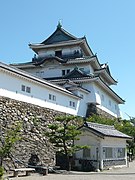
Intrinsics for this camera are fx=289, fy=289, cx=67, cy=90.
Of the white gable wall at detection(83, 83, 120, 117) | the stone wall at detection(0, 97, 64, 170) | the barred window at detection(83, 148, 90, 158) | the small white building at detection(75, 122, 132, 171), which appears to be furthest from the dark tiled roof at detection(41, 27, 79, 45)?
the barred window at detection(83, 148, 90, 158)

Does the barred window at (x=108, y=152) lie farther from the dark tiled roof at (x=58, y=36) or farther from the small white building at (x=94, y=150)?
the dark tiled roof at (x=58, y=36)

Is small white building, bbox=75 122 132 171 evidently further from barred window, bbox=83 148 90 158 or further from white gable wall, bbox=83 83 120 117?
white gable wall, bbox=83 83 120 117

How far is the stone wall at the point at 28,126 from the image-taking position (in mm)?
18688

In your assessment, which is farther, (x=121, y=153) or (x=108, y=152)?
(x=121, y=153)

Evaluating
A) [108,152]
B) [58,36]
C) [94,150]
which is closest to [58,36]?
[58,36]

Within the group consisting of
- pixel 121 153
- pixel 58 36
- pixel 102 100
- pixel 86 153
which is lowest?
pixel 121 153

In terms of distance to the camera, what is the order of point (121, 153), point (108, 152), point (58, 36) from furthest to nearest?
1. point (58, 36)
2. point (121, 153)
3. point (108, 152)

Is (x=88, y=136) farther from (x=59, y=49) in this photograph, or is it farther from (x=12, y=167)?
(x=59, y=49)

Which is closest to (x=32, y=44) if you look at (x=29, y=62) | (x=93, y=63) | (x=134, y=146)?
A: (x=29, y=62)

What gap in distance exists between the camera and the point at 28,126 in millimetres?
20797

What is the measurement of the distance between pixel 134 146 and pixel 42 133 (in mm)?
13197

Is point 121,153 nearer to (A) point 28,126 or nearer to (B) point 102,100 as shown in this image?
(A) point 28,126

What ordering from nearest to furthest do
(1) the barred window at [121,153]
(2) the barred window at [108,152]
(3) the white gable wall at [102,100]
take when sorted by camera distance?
1. (2) the barred window at [108,152]
2. (1) the barred window at [121,153]
3. (3) the white gable wall at [102,100]

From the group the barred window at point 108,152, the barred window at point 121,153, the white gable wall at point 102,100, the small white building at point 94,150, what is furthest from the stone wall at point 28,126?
the white gable wall at point 102,100
